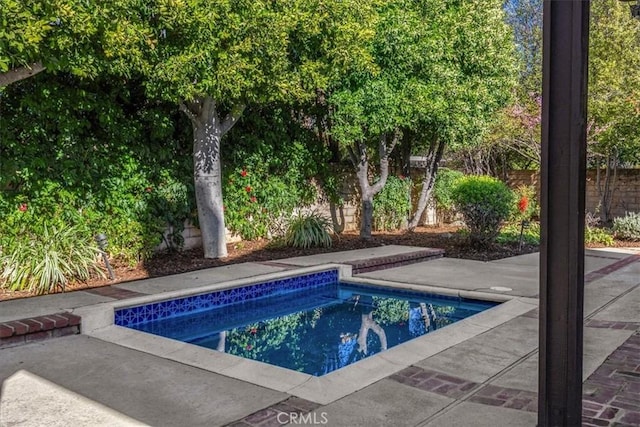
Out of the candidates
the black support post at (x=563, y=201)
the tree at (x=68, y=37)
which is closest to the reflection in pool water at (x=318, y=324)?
the black support post at (x=563, y=201)

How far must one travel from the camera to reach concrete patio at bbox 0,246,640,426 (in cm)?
283

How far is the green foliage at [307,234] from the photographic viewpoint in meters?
9.29

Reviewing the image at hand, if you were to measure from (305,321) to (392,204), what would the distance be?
6.84 m

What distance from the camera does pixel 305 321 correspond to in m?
5.86

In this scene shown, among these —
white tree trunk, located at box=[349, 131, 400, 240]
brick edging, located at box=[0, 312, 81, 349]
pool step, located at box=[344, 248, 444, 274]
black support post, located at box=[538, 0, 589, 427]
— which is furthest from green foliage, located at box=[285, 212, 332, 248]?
black support post, located at box=[538, 0, 589, 427]

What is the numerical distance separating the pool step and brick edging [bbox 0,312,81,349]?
394 cm

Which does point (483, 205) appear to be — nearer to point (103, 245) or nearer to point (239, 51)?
point (239, 51)

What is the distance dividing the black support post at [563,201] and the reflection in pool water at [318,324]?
227cm

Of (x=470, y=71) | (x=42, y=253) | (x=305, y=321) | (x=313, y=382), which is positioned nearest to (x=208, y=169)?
(x=42, y=253)

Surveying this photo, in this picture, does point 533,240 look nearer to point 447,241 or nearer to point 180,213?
point 447,241

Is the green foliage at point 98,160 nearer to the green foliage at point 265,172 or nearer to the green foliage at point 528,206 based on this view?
the green foliage at point 265,172

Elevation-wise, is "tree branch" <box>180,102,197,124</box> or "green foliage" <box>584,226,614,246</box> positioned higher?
"tree branch" <box>180,102,197,124</box>

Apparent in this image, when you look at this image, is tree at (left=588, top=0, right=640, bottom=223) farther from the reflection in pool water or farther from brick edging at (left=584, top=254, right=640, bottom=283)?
the reflection in pool water

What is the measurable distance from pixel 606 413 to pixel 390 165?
10.4 meters
